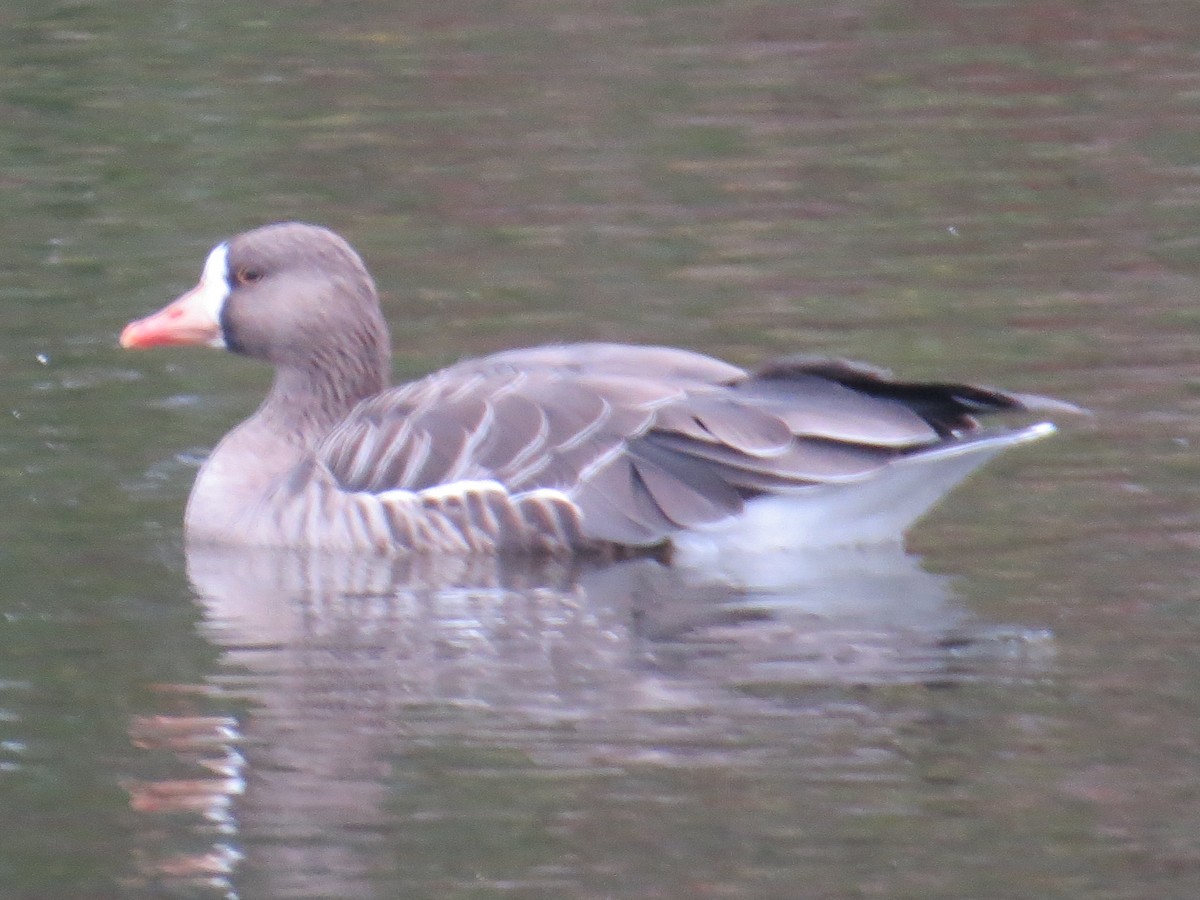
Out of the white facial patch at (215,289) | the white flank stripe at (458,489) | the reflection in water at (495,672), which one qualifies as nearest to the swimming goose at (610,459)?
the white flank stripe at (458,489)

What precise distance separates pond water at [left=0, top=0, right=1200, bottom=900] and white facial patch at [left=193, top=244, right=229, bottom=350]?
68 centimetres

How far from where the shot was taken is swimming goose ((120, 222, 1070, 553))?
9266 mm

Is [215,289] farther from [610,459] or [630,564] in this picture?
[630,564]

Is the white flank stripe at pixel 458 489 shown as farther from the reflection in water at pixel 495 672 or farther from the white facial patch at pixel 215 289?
the white facial patch at pixel 215 289

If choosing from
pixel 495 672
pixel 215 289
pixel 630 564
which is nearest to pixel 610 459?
pixel 630 564

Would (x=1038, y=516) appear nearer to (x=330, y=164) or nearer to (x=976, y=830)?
(x=976, y=830)

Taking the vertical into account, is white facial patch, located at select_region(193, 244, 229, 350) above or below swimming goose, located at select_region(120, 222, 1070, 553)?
above

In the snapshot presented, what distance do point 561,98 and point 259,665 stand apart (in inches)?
347

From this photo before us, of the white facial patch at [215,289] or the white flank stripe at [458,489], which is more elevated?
the white facial patch at [215,289]

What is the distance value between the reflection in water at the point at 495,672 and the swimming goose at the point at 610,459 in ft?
0.48

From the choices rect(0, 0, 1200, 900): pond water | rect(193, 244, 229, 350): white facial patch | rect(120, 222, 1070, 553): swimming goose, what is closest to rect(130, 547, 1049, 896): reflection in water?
rect(0, 0, 1200, 900): pond water

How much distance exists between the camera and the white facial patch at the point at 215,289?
10555 mm

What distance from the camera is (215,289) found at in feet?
34.7

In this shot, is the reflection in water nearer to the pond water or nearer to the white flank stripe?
the pond water
